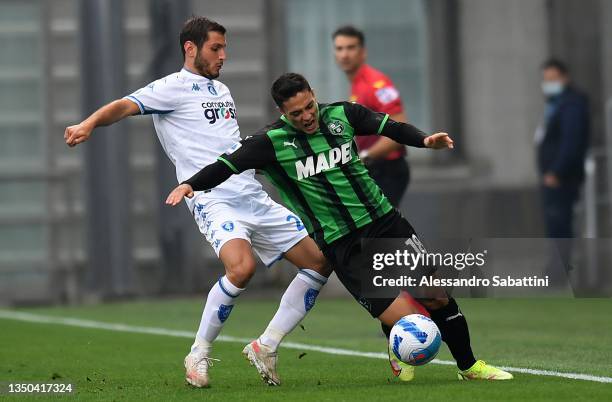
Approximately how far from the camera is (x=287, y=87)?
319 inches

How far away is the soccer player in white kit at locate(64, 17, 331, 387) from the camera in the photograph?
8633 millimetres

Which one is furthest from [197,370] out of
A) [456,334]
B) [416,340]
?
[456,334]

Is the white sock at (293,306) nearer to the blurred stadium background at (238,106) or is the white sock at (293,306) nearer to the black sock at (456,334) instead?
the black sock at (456,334)

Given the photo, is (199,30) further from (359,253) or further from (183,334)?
(183,334)

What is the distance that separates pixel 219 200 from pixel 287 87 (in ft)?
3.30

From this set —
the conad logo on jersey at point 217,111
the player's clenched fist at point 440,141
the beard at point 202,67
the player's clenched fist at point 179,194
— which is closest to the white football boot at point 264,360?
the player's clenched fist at point 179,194

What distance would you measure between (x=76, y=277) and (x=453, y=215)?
4.15 metres

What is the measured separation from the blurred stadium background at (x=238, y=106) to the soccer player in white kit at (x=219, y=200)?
8540 millimetres

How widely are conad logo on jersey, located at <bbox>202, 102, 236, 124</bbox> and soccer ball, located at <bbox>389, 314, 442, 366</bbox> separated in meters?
1.69

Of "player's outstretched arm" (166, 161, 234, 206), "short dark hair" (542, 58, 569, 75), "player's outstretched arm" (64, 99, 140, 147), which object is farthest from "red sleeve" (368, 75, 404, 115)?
"short dark hair" (542, 58, 569, 75)

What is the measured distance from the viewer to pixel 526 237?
18.5 m

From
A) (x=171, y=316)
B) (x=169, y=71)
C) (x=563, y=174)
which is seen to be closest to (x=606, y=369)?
(x=171, y=316)

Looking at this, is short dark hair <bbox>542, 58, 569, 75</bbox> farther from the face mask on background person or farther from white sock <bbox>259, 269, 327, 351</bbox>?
white sock <bbox>259, 269, 327, 351</bbox>

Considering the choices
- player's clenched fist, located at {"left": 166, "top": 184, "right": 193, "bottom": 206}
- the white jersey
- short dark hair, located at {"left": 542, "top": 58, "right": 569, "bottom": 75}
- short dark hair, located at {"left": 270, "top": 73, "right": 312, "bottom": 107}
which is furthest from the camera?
short dark hair, located at {"left": 542, "top": 58, "right": 569, "bottom": 75}
